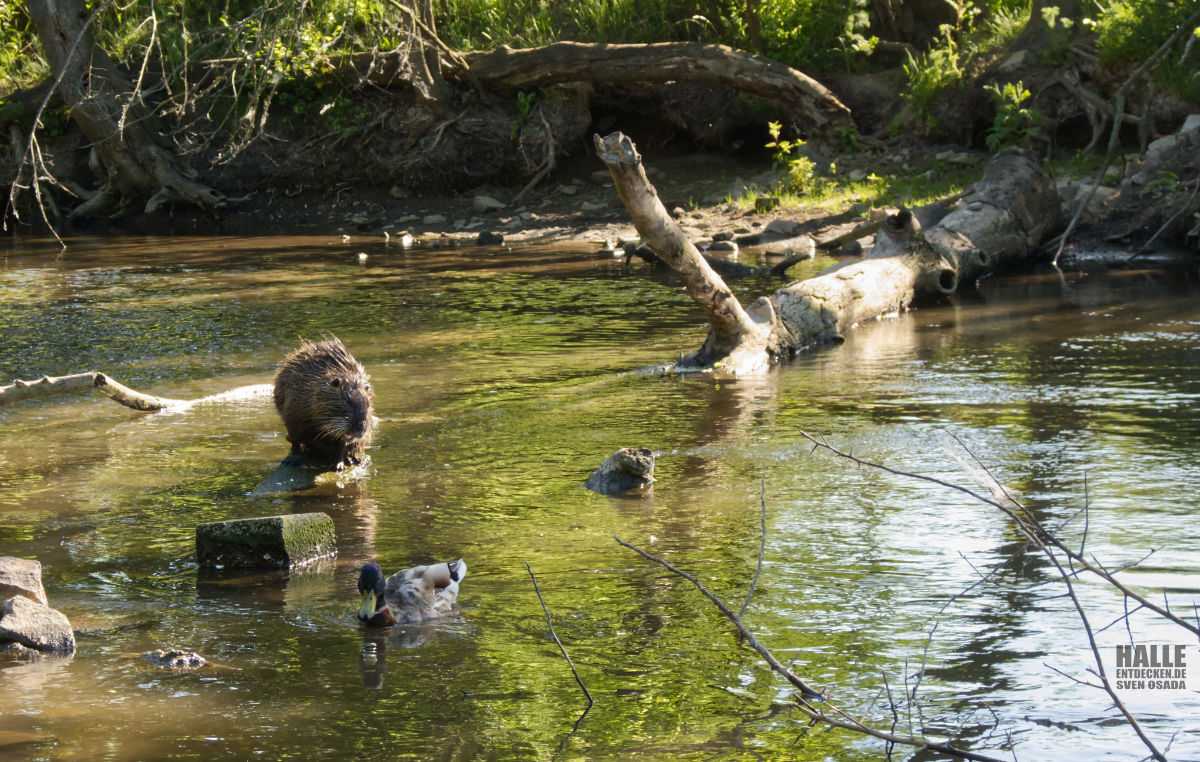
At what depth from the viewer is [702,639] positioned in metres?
4.40

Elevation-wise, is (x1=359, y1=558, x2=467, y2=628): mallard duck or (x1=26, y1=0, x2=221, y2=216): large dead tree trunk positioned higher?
(x1=26, y1=0, x2=221, y2=216): large dead tree trunk

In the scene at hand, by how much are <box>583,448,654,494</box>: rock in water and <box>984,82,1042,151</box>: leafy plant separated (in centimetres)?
1176

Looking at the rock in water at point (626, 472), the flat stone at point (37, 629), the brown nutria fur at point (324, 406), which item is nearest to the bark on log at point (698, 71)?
the brown nutria fur at point (324, 406)

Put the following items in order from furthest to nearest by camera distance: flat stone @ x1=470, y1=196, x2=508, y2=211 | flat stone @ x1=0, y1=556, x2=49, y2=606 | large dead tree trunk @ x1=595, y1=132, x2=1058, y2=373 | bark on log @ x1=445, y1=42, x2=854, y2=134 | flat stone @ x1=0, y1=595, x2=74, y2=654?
flat stone @ x1=470, y1=196, x2=508, y2=211, bark on log @ x1=445, y1=42, x2=854, y2=134, large dead tree trunk @ x1=595, y1=132, x2=1058, y2=373, flat stone @ x1=0, y1=556, x2=49, y2=606, flat stone @ x1=0, y1=595, x2=74, y2=654

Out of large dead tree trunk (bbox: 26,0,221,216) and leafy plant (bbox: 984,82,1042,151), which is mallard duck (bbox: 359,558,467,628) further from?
large dead tree trunk (bbox: 26,0,221,216)

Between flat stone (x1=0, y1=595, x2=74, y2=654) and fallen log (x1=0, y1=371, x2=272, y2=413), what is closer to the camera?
flat stone (x1=0, y1=595, x2=74, y2=654)

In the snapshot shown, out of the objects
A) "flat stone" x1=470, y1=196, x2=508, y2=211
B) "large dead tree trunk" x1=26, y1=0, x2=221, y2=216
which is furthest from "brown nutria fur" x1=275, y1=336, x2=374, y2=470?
"large dead tree trunk" x1=26, y1=0, x2=221, y2=216

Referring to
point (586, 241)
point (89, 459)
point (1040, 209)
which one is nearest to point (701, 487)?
point (89, 459)

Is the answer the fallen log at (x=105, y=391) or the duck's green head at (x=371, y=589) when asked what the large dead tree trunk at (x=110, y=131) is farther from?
the duck's green head at (x=371, y=589)

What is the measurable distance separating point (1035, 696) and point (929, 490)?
2.44 meters

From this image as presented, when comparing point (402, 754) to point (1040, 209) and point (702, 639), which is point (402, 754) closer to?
point (702, 639)

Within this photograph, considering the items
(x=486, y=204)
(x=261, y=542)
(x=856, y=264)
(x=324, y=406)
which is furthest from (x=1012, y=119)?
(x=261, y=542)

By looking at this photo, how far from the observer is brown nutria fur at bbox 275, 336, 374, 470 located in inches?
266

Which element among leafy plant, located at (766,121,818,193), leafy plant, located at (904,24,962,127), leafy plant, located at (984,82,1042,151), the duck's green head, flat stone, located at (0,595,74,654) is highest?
leafy plant, located at (904,24,962,127)
